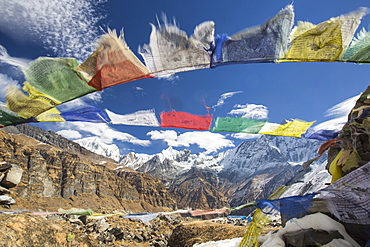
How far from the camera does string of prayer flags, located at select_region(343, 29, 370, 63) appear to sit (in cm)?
339

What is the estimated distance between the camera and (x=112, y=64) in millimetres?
3457

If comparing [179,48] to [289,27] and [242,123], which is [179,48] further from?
[242,123]

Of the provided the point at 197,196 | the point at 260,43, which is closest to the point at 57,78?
the point at 260,43

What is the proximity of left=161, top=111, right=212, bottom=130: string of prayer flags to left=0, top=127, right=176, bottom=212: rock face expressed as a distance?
52.4 metres

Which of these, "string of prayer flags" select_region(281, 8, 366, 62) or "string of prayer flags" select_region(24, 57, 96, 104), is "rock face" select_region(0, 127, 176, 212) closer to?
"string of prayer flags" select_region(24, 57, 96, 104)

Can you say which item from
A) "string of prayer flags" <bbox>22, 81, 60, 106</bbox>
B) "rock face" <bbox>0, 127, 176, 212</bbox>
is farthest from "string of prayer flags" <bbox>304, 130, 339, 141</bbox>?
"rock face" <bbox>0, 127, 176, 212</bbox>

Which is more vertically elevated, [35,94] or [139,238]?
[35,94]

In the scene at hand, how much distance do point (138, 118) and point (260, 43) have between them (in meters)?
2.83

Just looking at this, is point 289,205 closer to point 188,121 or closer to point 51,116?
point 188,121

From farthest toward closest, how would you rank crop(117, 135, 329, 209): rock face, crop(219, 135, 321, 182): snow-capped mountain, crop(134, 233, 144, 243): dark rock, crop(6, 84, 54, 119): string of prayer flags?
A: crop(219, 135, 321, 182): snow-capped mountain < crop(117, 135, 329, 209): rock face < crop(134, 233, 144, 243): dark rock < crop(6, 84, 54, 119): string of prayer flags

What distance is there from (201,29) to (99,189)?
268ft

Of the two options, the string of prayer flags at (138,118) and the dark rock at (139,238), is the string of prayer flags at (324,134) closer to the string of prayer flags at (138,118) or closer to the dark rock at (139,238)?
the string of prayer flags at (138,118)

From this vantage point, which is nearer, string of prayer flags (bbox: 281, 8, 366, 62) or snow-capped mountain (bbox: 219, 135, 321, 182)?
string of prayer flags (bbox: 281, 8, 366, 62)

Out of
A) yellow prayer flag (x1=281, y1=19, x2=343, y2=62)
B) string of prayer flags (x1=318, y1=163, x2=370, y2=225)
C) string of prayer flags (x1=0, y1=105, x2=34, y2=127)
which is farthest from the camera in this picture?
string of prayer flags (x1=0, y1=105, x2=34, y2=127)
